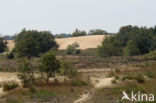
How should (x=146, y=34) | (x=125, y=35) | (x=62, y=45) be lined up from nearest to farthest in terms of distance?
→ (x=146, y=34) < (x=125, y=35) < (x=62, y=45)

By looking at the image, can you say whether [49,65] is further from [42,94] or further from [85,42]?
[85,42]

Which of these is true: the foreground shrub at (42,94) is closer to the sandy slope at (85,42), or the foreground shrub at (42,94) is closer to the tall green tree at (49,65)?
the tall green tree at (49,65)

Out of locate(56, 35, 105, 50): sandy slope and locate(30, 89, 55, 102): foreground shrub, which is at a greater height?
locate(56, 35, 105, 50): sandy slope

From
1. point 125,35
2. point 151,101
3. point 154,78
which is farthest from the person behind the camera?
point 125,35

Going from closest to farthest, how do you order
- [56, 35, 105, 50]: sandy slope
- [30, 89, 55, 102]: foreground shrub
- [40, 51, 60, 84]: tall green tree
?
1. [30, 89, 55, 102]: foreground shrub
2. [40, 51, 60, 84]: tall green tree
3. [56, 35, 105, 50]: sandy slope

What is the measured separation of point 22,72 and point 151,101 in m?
9.28

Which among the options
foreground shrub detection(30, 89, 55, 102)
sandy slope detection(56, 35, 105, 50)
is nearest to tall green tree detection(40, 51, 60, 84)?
foreground shrub detection(30, 89, 55, 102)

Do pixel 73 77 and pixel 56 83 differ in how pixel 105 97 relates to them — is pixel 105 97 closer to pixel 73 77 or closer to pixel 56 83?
pixel 56 83

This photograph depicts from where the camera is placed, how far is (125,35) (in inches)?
2817

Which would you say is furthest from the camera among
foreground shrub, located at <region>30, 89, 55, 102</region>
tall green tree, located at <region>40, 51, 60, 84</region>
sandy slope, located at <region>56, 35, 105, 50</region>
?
sandy slope, located at <region>56, 35, 105, 50</region>

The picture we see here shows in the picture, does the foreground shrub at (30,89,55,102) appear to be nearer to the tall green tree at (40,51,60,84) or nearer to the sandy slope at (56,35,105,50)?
the tall green tree at (40,51,60,84)

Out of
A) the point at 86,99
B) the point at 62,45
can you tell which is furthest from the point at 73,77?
the point at 62,45

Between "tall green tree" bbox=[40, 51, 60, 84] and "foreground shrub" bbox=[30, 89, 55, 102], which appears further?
"tall green tree" bbox=[40, 51, 60, 84]

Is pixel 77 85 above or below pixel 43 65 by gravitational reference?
below
